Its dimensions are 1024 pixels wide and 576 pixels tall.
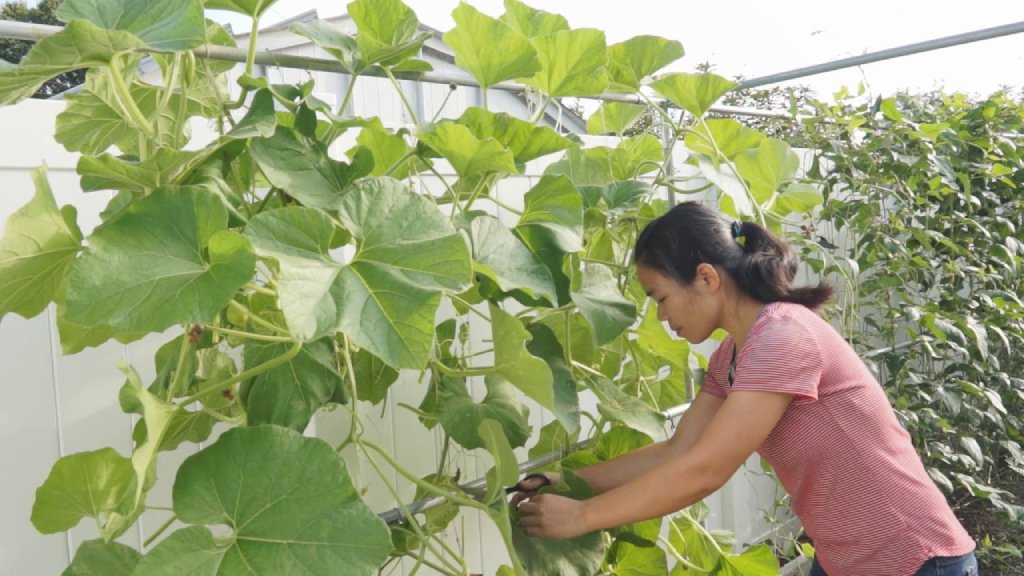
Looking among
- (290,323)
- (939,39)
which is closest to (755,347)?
(290,323)

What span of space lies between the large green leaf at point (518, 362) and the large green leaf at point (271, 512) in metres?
0.26

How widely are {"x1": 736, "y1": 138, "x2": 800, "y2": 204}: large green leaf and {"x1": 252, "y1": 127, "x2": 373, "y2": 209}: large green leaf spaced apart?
3.09ft

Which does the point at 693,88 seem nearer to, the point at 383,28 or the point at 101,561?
the point at 383,28

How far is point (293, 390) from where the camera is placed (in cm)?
99

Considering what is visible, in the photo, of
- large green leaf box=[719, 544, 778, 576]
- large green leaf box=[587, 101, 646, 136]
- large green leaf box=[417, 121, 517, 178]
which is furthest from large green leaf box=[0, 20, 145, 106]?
large green leaf box=[719, 544, 778, 576]

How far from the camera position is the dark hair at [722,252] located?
143cm

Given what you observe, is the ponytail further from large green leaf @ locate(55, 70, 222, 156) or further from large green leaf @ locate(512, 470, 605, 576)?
large green leaf @ locate(55, 70, 222, 156)

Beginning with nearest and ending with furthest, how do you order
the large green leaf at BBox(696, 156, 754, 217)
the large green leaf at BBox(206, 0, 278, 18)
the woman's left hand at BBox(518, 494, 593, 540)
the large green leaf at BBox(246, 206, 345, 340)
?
the large green leaf at BBox(246, 206, 345, 340)
the large green leaf at BBox(206, 0, 278, 18)
the woman's left hand at BBox(518, 494, 593, 540)
the large green leaf at BBox(696, 156, 754, 217)

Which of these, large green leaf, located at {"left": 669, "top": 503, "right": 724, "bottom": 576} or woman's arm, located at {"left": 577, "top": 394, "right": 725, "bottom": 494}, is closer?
woman's arm, located at {"left": 577, "top": 394, "right": 725, "bottom": 494}

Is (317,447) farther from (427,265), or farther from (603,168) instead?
(603,168)

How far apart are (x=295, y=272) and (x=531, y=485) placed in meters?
0.68

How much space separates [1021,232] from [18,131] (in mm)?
3379

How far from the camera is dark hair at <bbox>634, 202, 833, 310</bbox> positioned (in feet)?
4.68

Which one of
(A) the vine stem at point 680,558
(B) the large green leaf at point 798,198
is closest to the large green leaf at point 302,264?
(A) the vine stem at point 680,558
